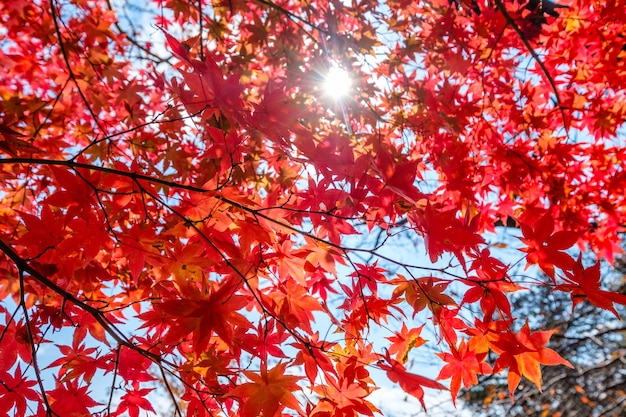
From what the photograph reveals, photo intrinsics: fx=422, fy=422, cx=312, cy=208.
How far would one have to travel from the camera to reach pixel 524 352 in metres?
1.25

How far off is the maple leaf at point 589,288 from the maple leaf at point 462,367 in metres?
0.36

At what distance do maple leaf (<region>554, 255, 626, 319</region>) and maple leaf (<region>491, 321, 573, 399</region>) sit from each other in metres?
0.14

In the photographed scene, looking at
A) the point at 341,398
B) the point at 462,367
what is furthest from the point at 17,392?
the point at 462,367

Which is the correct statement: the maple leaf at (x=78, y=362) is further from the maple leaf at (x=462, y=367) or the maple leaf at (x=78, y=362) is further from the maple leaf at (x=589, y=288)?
the maple leaf at (x=589, y=288)

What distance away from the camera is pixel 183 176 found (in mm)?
2496

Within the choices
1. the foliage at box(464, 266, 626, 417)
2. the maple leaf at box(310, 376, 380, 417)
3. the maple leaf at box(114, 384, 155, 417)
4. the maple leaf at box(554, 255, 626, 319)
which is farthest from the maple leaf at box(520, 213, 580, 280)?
the foliage at box(464, 266, 626, 417)

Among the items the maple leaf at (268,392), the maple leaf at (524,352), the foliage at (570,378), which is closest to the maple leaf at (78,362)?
the maple leaf at (268,392)

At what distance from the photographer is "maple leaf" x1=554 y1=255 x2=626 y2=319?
1.12m

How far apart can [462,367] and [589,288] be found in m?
0.48

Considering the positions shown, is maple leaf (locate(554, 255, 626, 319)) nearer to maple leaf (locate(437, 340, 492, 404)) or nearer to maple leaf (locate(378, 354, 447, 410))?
maple leaf (locate(437, 340, 492, 404))

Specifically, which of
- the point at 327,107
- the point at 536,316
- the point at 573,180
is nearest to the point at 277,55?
the point at 327,107

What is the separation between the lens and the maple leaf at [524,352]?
1.22m

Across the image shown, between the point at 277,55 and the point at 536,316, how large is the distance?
566cm

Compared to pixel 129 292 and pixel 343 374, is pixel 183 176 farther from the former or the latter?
pixel 343 374
